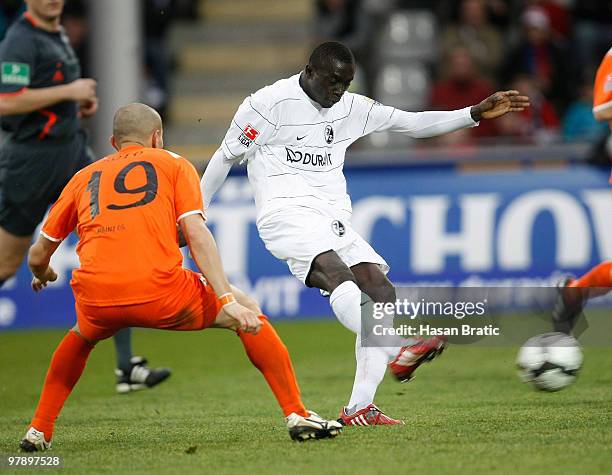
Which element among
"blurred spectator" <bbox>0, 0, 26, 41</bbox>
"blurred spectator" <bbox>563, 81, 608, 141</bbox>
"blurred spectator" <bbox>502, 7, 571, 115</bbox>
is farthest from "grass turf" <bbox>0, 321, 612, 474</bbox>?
"blurred spectator" <bbox>0, 0, 26, 41</bbox>

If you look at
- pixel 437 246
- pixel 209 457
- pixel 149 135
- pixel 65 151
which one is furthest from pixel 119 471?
pixel 437 246

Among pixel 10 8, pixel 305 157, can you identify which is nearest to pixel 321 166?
pixel 305 157

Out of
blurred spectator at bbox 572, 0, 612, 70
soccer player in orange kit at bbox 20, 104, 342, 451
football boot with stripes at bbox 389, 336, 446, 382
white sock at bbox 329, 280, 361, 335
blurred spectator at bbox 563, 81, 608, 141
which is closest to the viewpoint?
soccer player in orange kit at bbox 20, 104, 342, 451

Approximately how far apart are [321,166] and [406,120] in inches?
24.1

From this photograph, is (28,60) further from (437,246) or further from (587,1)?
(587,1)

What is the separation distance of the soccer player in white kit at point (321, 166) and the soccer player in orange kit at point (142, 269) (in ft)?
2.38

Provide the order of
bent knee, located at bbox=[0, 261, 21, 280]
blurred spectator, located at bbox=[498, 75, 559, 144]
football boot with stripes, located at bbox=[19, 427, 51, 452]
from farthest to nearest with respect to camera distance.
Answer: blurred spectator, located at bbox=[498, 75, 559, 144] < bent knee, located at bbox=[0, 261, 21, 280] < football boot with stripes, located at bbox=[19, 427, 51, 452]

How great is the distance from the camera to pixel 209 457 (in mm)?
5859

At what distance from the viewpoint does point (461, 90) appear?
47.2ft

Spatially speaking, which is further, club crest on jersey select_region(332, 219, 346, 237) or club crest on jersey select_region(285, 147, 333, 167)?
club crest on jersey select_region(285, 147, 333, 167)

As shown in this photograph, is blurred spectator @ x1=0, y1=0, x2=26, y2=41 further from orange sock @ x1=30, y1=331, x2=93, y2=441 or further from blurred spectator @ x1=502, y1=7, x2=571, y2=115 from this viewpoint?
orange sock @ x1=30, y1=331, x2=93, y2=441

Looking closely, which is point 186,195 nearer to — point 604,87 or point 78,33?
point 604,87

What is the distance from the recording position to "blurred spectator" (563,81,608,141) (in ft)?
45.5

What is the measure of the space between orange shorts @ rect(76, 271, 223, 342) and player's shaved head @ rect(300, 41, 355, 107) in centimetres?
→ 146
